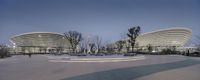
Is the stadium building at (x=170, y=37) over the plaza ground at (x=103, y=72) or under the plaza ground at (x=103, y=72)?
over

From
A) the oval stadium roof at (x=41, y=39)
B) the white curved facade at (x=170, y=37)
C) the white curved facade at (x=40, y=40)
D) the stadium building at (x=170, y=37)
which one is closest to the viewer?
the stadium building at (x=170, y=37)

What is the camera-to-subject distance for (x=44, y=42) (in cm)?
11356

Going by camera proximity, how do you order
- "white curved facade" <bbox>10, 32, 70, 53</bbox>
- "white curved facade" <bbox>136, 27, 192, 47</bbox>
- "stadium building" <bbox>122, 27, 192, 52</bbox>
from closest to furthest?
"stadium building" <bbox>122, 27, 192, 52</bbox> < "white curved facade" <bbox>136, 27, 192, 47</bbox> < "white curved facade" <bbox>10, 32, 70, 53</bbox>

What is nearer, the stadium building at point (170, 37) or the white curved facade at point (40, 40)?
the stadium building at point (170, 37)

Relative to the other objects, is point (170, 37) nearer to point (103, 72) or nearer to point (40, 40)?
point (40, 40)

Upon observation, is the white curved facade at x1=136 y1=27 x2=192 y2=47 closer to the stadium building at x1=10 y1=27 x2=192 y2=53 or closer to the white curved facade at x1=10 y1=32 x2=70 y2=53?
the stadium building at x1=10 y1=27 x2=192 y2=53

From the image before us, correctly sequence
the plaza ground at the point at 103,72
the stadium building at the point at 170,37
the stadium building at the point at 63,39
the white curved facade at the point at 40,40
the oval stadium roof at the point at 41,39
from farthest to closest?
the oval stadium roof at the point at 41,39
the white curved facade at the point at 40,40
the stadium building at the point at 63,39
the stadium building at the point at 170,37
the plaza ground at the point at 103,72

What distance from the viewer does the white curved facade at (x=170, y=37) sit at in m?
109

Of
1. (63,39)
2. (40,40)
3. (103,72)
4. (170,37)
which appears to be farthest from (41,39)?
(103,72)

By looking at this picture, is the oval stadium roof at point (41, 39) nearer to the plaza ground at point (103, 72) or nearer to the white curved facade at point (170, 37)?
the white curved facade at point (170, 37)

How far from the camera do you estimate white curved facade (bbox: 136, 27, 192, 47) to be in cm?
10856

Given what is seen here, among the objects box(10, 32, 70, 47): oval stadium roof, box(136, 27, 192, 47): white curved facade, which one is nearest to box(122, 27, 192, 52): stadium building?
box(136, 27, 192, 47): white curved facade

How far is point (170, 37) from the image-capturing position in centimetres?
11094

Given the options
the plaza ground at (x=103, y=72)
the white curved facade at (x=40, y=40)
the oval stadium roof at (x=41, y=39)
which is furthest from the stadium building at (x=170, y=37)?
the plaza ground at (x=103, y=72)
